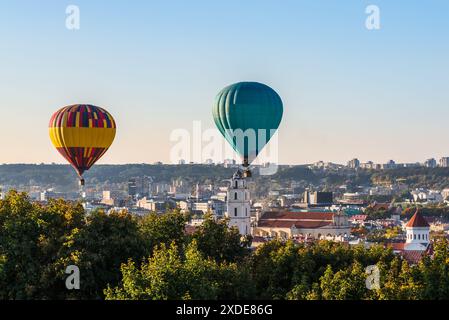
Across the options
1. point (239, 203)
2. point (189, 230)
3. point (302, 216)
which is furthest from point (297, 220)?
point (189, 230)

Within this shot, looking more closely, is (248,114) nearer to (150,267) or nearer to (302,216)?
(150,267)

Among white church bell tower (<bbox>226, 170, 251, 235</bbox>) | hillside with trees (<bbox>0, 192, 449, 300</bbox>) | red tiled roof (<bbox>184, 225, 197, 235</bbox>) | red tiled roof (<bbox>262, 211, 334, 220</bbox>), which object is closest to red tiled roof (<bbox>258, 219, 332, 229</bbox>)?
red tiled roof (<bbox>262, 211, 334, 220</bbox>)

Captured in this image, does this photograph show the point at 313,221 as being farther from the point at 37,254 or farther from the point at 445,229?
the point at 37,254

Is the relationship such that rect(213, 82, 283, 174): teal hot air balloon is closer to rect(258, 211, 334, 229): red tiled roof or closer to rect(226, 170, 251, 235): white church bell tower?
rect(226, 170, 251, 235): white church bell tower

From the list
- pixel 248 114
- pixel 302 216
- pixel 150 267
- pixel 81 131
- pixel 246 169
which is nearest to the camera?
pixel 150 267

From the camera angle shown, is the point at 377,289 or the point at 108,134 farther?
the point at 108,134

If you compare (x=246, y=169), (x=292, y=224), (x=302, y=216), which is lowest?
(x=292, y=224)
